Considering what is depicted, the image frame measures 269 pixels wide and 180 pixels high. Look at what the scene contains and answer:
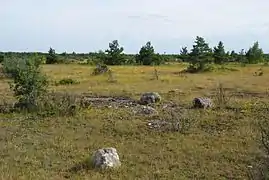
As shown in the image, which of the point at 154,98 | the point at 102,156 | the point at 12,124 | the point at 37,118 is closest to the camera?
the point at 102,156

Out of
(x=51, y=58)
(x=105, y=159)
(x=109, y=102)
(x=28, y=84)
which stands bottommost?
(x=109, y=102)

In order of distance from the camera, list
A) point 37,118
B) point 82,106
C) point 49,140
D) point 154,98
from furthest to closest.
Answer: point 154,98
point 82,106
point 37,118
point 49,140

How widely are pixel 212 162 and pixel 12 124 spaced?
719 cm

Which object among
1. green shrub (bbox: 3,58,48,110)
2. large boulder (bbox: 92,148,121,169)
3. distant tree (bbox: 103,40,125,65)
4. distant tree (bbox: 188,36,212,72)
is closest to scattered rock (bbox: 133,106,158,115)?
green shrub (bbox: 3,58,48,110)

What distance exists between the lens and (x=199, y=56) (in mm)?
45188

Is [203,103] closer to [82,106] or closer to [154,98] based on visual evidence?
[154,98]

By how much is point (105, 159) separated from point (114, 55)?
167 feet

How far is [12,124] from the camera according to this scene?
1492cm

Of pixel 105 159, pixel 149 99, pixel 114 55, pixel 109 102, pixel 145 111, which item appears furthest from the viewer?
pixel 114 55

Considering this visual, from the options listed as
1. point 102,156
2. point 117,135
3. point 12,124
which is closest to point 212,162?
point 102,156

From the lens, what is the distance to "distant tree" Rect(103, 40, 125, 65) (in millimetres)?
59250

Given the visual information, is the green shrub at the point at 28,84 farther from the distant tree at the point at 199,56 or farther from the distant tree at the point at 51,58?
the distant tree at the point at 51,58

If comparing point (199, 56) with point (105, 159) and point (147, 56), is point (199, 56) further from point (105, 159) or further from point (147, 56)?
point (105, 159)

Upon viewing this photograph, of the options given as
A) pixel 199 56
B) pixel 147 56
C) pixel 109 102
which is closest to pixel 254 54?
pixel 147 56
